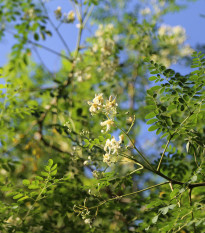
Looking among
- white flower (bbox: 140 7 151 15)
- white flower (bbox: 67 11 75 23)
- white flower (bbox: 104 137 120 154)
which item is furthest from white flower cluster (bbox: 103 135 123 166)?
white flower (bbox: 140 7 151 15)

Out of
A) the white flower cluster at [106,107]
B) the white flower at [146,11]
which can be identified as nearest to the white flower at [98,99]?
the white flower cluster at [106,107]

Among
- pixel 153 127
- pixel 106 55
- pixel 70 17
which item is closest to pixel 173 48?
pixel 106 55

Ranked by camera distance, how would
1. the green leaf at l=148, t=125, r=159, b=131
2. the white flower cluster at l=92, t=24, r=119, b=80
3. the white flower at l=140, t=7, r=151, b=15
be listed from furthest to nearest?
the white flower at l=140, t=7, r=151, b=15 < the white flower cluster at l=92, t=24, r=119, b=80 < the green leaf at l=148, t=125, r=159, b=131

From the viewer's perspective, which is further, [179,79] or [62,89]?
[62,89]

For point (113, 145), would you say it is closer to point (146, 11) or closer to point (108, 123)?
point (108, 123)

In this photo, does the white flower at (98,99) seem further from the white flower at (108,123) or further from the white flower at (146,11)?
the white flower at (146,11)

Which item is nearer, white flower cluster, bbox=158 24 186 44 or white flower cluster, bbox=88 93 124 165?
white flower cluster, bbox=88 93 124 165

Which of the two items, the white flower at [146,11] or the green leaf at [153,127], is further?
the white flower at [146,11]

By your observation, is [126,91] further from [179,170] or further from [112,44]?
[179,170]

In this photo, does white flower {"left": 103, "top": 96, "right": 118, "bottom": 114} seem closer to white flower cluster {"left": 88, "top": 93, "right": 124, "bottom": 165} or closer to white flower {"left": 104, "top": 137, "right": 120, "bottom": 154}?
white flower cluster {"left": 88, "top": 93, "right": 124, "bottom": 165}

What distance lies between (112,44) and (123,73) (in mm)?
500

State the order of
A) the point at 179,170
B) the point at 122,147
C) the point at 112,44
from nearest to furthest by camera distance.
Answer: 1. the point at 122,147
2. the point at 179,170
3. the point at 112,44

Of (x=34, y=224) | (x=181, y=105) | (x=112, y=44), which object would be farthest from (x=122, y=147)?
(x=112, y=44)

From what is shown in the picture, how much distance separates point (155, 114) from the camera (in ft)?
3.71
